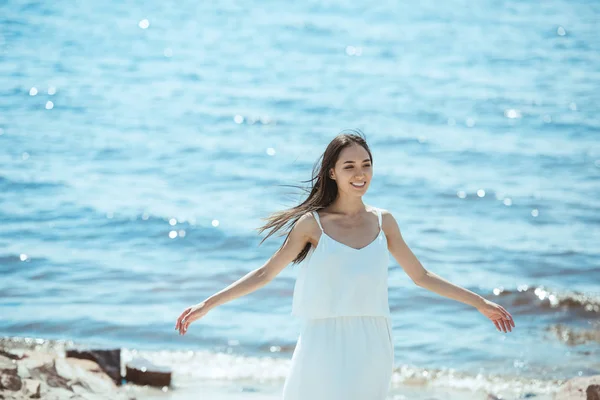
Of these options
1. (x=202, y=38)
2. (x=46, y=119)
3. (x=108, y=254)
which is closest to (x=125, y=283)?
(x=108, y=254)

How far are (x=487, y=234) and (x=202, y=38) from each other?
15.6m

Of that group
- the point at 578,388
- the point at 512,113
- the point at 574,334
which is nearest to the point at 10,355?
the point at 578,388

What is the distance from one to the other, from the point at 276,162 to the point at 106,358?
931 cm

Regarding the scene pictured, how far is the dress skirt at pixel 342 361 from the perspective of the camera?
4.95 meters

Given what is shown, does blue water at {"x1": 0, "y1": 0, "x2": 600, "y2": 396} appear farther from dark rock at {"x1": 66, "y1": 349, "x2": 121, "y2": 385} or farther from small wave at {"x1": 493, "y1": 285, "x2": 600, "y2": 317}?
dark rock at {"x1": 66, "y1": 349, "x2": 121, "y2": 385}

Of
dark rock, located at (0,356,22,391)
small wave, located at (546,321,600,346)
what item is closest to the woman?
dark rock, located at (0,356,22,391)

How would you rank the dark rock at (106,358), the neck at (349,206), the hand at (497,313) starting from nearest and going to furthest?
the neck at (349,206)
the hand at (497,313)
the dark rock at (106,358)

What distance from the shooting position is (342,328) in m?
5.04

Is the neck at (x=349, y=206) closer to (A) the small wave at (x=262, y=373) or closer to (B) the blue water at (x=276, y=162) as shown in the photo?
(B) the blue water at (x=276, y=162)

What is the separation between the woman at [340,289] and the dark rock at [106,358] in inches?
136

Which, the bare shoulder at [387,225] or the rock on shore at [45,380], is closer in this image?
the bare shoulder at [387,225]

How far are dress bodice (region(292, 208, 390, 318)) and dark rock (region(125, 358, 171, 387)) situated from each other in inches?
145

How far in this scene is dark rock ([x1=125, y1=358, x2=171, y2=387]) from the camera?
8492mm

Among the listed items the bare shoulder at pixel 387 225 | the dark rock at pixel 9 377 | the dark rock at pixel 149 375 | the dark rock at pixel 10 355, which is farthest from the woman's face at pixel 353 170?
the dark rock at pixel 149 375
